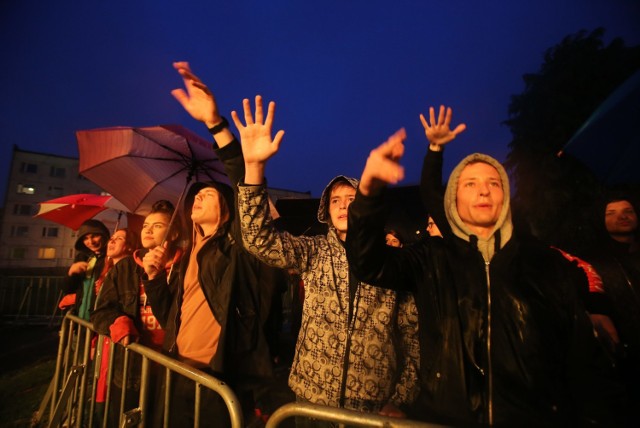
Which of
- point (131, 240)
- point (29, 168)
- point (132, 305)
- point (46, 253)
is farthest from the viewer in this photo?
point (29, 168)

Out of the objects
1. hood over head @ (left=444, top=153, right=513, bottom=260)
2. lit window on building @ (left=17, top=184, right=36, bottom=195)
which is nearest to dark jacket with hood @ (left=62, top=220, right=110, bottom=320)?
hood over head @ (left=444, top=153, right=513, bottom=260)

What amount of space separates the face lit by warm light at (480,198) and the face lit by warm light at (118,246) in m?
3.81

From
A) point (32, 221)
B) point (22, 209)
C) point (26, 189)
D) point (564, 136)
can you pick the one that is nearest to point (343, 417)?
point (564, 136)

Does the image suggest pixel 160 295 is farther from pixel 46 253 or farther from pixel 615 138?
pixel 46 253

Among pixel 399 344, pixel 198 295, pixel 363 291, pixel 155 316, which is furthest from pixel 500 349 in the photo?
pixel 155 316

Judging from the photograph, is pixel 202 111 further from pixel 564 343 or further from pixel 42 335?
pixel 42 335

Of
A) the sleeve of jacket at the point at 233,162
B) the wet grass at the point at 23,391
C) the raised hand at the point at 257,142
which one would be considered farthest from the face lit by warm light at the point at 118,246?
the wet grass at the point at 23,391

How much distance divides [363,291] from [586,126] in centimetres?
344

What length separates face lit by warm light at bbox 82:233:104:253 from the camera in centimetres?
448

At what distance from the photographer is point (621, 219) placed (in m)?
2.79

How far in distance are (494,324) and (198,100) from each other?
2.36m

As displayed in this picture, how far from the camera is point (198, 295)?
2600 millimetres

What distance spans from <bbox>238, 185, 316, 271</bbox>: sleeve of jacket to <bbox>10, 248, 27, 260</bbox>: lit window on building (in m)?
55.7

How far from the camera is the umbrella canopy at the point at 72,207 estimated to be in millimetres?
5668
